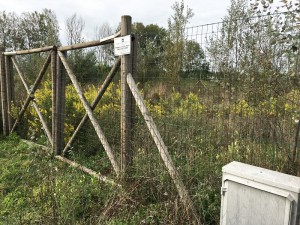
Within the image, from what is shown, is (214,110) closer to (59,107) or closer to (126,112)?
(126,112)

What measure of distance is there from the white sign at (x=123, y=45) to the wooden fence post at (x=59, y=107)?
172cm

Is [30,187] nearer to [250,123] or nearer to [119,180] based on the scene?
[119,180]

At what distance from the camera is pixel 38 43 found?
16.4 metres

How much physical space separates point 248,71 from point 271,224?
1.61 m

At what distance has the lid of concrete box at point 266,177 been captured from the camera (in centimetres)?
172

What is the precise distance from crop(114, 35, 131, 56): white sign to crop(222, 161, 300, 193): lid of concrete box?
73.7 inches

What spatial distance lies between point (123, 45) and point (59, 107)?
83.0 inches

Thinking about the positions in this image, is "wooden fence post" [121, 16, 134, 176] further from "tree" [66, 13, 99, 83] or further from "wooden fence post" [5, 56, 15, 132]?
"wooden fence post" [5, 56, 15, 132]

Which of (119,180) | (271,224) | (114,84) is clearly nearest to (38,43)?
(114,84)

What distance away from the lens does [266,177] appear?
1814 millimetres

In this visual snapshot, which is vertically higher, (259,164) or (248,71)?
(248,71)

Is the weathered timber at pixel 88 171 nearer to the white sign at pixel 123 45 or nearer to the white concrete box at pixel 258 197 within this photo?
the white concrete box at pixel 258 197

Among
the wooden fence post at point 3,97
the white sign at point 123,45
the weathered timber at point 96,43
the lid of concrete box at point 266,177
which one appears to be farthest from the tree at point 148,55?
the wooden fence post at point 3,97

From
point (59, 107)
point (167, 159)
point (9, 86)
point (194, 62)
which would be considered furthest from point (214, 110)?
point (9, 86)
